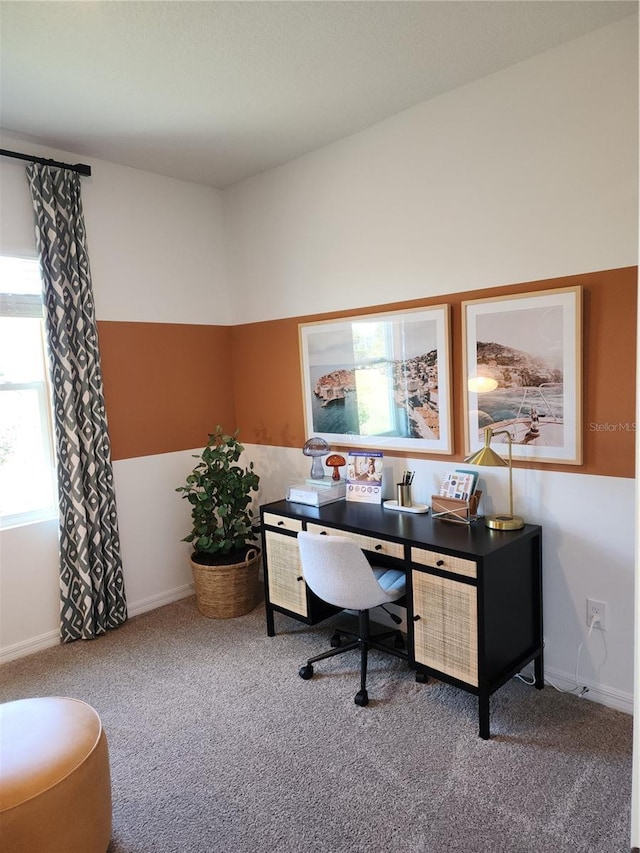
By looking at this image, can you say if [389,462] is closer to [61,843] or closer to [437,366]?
[437,366]

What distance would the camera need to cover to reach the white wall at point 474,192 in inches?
89.4

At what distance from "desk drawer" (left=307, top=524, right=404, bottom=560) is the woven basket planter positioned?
2.89 feet

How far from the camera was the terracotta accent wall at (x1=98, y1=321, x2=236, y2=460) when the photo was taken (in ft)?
11.6

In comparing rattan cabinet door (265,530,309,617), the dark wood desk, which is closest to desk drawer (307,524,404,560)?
the dark wood desk

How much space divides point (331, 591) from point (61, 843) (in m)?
1.33

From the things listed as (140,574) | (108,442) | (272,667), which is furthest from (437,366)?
(140,574)

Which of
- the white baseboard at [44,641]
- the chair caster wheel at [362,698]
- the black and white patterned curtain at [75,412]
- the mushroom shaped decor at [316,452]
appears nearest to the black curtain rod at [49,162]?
the black and white patterned curtain at [75,412]

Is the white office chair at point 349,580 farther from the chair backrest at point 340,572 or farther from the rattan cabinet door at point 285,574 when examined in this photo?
the rattan cabinet door at point 285,574

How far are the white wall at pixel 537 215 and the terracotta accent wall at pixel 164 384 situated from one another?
1.24 meters

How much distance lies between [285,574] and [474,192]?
86.8 inches

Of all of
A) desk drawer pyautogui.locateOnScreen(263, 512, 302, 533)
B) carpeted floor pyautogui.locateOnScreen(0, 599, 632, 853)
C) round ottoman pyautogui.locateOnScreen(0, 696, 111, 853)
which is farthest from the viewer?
desk drawer pyautogui.locateOnScreen(263, 512, 302, 533)

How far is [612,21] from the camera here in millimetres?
2191

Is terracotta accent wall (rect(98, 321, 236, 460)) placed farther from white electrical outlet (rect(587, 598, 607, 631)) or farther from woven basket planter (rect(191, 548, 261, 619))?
white electrical outlet (rect(587, 598, 607, 631))

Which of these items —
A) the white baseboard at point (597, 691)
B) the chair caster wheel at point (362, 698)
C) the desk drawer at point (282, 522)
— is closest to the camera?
the white baseboard at point (597, 691)
